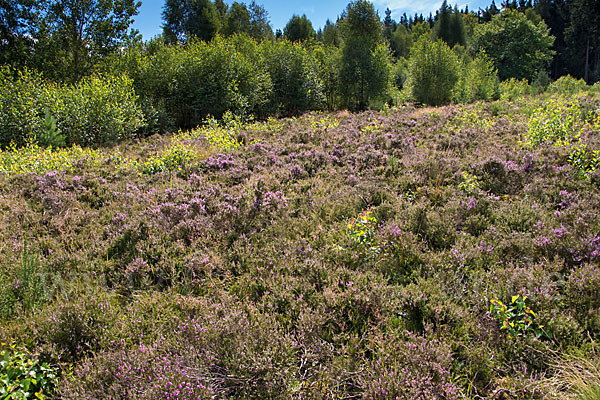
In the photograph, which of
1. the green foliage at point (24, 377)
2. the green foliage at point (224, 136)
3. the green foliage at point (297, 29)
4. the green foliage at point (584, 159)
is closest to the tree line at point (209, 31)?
the green foliage at point (297, 29)

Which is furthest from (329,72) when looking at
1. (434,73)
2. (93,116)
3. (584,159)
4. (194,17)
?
(194,17)

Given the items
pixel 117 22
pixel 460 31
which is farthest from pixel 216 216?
pixel 460 31

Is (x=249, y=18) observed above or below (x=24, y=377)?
above

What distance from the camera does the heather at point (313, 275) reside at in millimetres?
2432

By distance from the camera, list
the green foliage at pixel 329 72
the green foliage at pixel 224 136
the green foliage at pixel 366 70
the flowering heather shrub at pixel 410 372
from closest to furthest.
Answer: the flowering heather shrub at pixel 410 372
the green foliage at pixel 224 136
the green foliage at pixel 366 70
the green foliage at pixel 329 72

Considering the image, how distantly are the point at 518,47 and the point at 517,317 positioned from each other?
50150mm

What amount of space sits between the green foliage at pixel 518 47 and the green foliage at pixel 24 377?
4941 centimetres

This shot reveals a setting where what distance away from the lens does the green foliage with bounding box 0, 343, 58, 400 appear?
86.7 inches

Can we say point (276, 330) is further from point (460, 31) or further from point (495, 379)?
point (460, 31)

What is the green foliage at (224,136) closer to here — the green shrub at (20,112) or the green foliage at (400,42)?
the green shrub at (20,112)

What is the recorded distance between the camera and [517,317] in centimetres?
Answer: 289

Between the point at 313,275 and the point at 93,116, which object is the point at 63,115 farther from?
the point at 313,275

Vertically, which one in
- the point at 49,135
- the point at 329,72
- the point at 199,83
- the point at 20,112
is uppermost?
A: the point at 329,72

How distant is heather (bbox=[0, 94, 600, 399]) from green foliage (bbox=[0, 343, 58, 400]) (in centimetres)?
3
